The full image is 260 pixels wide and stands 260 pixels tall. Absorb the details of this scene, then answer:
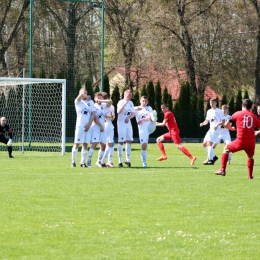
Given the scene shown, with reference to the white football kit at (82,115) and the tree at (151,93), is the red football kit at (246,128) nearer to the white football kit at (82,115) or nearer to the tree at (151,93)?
the white football kit at (82,115)

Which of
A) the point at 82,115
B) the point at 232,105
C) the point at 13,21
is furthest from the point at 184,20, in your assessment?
the point at 82,115

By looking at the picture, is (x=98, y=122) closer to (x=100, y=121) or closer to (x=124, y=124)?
(x=100, y=121)

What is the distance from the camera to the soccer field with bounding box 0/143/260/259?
776 cm

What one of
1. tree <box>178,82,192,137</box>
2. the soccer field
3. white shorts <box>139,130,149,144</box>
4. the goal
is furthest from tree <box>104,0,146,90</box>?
the soccer field

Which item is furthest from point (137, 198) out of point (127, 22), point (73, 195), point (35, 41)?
point (127, 22)

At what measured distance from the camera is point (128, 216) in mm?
10055

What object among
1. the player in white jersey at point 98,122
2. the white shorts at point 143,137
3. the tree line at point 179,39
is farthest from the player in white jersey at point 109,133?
the tree line at point 179,39

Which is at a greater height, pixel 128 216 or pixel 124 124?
pixel 124 124

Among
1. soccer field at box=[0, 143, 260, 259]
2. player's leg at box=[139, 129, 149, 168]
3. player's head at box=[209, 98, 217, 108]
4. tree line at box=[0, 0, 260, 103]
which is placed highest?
tree line at box=[0, 0, 260, 103]

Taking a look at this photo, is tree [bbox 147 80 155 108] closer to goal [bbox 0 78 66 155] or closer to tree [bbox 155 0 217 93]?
tree [bbox 155 0 217 93]

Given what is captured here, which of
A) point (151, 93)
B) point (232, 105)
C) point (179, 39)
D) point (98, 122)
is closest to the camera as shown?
point (98, 122)

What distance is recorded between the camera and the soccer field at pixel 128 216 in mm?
7758

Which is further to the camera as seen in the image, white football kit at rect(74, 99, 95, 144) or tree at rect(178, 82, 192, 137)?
tree at rect(178, 82, 192, 137)

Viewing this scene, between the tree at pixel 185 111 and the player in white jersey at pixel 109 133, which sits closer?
the player in white jersey at pixel 109 133
